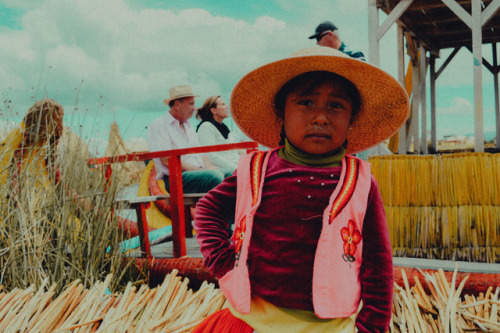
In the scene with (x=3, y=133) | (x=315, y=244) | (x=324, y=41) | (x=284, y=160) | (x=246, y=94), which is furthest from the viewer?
(x=324, y=41)

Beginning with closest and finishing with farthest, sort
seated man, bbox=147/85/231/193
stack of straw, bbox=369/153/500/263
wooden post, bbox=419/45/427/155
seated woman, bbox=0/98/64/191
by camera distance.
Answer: seated woman, bbox=0/98/64/191, stack of straw, bbox=369/153/500/263, seated man, bbox=147/85/231/193, wooden post, bbox=419/45/427/155

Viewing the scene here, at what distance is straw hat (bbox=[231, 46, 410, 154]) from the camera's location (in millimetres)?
1281

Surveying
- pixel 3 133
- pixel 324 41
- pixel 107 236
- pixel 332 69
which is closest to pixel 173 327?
pixel 107 236

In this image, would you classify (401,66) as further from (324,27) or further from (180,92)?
(180,92)

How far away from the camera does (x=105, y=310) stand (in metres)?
2.22

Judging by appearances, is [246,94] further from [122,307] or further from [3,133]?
[3,133]

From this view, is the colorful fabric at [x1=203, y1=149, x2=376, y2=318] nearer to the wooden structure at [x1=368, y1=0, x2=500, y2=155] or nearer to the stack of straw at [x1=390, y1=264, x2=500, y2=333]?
the stack of straw at [x1=390, y1=264, x2=500, y2=333]

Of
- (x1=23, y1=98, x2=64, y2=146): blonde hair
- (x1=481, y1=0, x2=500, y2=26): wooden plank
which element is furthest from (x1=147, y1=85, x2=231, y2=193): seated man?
(x1=481, y1=0, x2=500, y2=26): wooden plank

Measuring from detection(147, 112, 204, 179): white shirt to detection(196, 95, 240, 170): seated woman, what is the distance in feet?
0.63

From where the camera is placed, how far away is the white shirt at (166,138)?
→ 445 cm

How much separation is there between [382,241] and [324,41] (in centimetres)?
385

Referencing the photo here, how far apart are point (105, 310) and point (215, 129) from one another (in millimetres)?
2844

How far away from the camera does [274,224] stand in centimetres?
119

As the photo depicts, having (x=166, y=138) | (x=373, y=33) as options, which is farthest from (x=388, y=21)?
(x=166, y=138)
